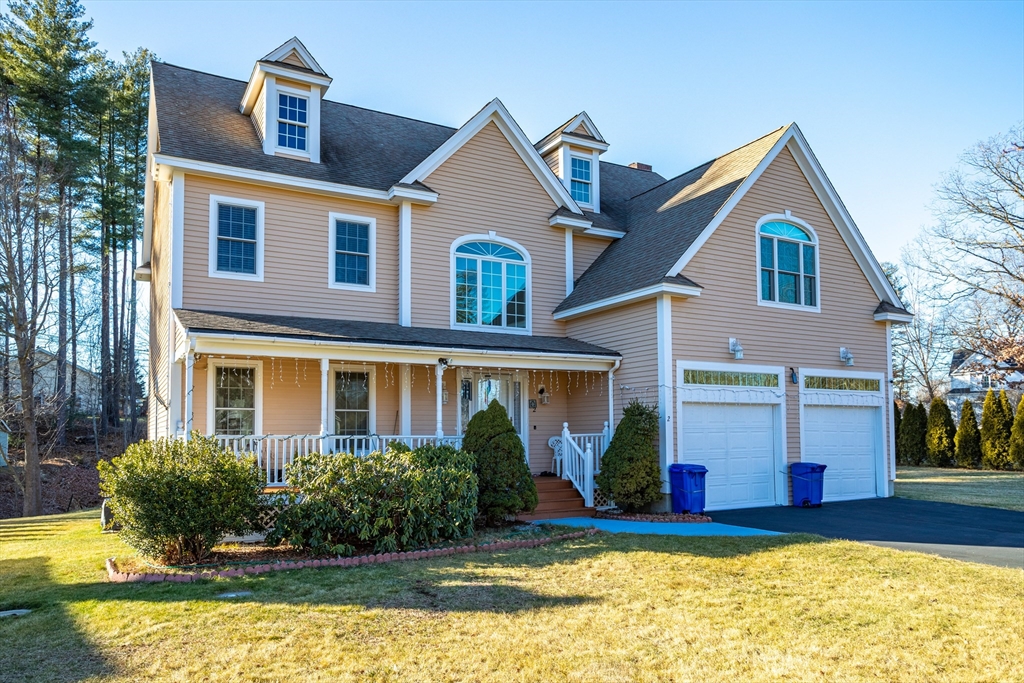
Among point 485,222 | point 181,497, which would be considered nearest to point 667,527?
point 181,497

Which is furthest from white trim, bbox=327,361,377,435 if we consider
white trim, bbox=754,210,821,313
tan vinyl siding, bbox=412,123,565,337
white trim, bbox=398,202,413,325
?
white trim, bbox=754,210,821,313

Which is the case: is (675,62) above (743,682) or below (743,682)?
above

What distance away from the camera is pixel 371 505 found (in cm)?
964

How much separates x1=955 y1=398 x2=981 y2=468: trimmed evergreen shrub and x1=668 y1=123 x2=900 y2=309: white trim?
1367 centimetres

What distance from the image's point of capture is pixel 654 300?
14148 mm

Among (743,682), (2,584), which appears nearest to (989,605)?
(743,682)

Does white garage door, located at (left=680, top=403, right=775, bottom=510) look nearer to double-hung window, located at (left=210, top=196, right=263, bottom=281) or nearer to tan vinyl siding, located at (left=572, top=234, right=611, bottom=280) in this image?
tan vinyl siding, located at (left=572, top=234, right=611, bottom=280)

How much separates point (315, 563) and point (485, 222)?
9.10m

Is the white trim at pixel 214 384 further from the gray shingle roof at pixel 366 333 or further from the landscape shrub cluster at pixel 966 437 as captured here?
the landscape shrub cluster at pixel 966 437

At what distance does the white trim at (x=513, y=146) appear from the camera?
601 inches

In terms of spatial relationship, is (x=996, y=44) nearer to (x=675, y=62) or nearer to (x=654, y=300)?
(x=675, y=62)

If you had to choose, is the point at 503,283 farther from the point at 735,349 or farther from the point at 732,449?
the point at 732,449

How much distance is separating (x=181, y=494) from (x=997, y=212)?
32.7 metres

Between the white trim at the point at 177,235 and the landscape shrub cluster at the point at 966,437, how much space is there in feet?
84.9
